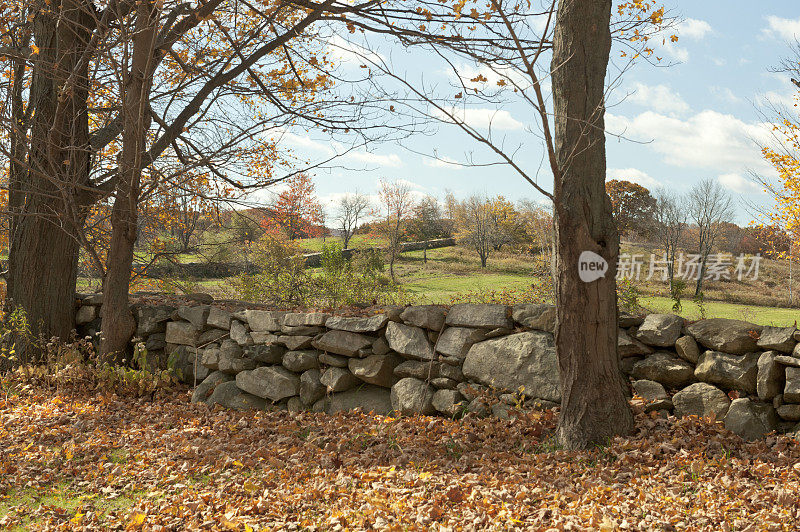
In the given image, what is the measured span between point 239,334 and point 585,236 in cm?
350

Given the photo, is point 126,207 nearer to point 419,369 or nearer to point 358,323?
point 358,323

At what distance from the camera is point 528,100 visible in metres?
3.32

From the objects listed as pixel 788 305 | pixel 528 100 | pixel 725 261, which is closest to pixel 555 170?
pixel 528 100

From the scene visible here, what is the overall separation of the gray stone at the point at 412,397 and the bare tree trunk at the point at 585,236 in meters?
1.19

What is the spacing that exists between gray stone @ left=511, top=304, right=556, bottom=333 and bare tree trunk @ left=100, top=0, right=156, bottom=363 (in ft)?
12.3

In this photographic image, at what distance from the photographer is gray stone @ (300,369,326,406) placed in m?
4.92

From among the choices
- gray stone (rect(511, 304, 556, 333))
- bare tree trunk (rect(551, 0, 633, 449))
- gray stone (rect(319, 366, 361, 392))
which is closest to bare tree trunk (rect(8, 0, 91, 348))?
gray stone (rect(319, 366, 361, 392))

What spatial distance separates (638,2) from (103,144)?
5961 millimetres

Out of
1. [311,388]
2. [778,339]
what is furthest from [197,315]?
[778,339]

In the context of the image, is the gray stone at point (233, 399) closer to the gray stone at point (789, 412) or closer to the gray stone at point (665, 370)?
the gray stone at point (665, 370)

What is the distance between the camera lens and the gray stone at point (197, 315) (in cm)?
571

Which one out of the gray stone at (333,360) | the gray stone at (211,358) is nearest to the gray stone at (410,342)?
the gray stone at (333,360)

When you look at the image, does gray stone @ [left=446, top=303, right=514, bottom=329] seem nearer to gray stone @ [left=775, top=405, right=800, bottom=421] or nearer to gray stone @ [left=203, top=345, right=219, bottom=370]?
gray stone @ [left=775, top=405, right=800, bottom=421]

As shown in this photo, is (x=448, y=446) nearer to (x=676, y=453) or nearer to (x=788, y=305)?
(x=676, y=453)
